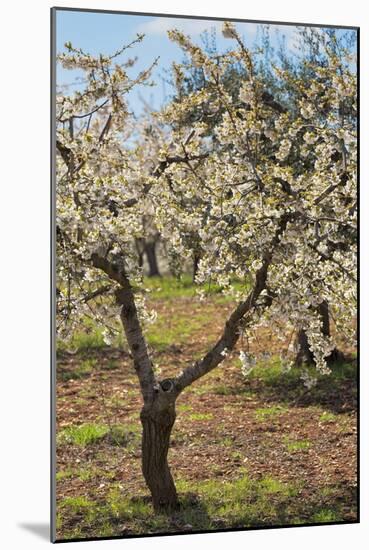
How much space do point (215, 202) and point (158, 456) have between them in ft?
4.29

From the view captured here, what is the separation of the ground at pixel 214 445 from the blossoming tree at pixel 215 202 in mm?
183

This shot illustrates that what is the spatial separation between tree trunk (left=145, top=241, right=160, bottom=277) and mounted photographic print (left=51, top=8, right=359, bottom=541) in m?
0.05

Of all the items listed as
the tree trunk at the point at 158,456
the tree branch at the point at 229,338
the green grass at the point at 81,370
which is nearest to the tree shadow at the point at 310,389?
the tree branch at the point at 229,338

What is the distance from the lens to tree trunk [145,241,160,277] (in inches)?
225

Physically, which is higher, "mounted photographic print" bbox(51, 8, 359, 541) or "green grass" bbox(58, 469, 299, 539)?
"mounted photographic print" bbox(51, 8, 359, 541)

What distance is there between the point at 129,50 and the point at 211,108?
20.3 inches

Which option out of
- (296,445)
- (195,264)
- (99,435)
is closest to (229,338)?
(195,264)

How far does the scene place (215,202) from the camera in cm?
498

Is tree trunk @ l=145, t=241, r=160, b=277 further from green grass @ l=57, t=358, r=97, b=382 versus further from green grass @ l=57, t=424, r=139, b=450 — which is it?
green grass @ l=57, t=424, r=139, b=450

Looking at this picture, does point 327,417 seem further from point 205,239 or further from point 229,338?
point 205,239

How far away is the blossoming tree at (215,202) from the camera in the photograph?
485 cm

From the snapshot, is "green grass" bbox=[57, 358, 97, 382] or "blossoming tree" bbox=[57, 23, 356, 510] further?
"green grass" bbox=[57, 358, 97, 382]

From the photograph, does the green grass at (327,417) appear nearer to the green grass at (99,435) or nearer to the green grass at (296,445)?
the green grass at (296,445)

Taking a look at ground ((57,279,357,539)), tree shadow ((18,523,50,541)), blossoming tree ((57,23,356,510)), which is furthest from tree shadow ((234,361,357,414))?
tree shadow ((18,523,50,541))
